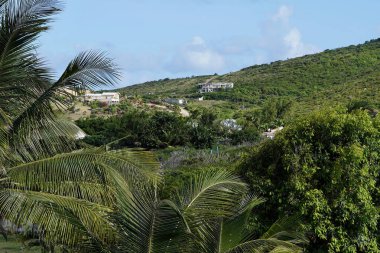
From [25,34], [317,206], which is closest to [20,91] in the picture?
[25,34]

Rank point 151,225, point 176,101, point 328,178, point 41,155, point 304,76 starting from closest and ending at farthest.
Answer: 1. point 151,225
2. point 41,155
3. point 328,178
4. point 304,76
5. point 176,101

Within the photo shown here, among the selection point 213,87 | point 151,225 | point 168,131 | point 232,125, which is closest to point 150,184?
point 151,225

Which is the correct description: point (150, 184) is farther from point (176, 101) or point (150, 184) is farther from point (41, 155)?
point (176, 101)

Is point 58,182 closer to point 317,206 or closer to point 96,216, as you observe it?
point 96,216

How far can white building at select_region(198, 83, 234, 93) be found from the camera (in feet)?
351

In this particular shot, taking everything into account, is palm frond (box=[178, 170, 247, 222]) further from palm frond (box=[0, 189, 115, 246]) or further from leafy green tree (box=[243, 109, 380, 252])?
leafy green tree (box=[243, 109, 380, 252])

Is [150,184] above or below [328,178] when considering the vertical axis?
above

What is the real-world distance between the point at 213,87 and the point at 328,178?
323 ft

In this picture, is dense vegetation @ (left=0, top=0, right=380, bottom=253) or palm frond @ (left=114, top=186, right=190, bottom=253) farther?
dense vegetation @ (left=0, top=0, right=380, bottom=253)

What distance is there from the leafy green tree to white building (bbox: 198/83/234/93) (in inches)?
3597

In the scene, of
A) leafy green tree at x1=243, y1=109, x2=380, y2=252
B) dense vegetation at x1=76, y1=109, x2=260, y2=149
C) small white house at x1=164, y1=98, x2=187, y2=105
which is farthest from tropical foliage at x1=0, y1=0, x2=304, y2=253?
small white house at x1=164, y1=98, x2=187, y2=105

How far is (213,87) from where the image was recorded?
111 metres

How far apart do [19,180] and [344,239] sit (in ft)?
21.3

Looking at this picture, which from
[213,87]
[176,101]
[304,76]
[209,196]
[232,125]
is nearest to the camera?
[209,196]
